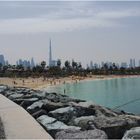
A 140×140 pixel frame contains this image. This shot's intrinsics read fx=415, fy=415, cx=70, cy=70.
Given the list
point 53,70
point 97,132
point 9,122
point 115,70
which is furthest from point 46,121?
point 115,70

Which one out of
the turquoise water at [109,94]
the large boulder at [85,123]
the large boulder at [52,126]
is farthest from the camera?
the turquoise water at [109,94]

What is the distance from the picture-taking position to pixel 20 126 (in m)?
9.34

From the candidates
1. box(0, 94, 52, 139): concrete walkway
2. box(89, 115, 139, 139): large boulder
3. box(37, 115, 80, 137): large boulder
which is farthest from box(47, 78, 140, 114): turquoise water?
box(89, 115, 139, 139): large boulder

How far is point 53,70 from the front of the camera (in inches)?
5064

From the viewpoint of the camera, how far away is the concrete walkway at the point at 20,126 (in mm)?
8242

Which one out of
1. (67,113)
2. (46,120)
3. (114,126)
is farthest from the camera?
(67,113)

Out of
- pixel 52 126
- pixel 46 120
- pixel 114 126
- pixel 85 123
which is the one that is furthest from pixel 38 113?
pixel 114 126

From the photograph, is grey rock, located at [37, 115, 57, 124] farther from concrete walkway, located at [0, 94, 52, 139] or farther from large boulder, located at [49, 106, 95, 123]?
large boulder, located at [49, 106, 95, 123]

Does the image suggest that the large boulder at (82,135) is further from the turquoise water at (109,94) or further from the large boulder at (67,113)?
the turquoise water at (109,94)

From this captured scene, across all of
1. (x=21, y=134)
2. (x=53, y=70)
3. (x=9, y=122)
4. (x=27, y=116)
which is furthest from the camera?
(x=53, y=70)

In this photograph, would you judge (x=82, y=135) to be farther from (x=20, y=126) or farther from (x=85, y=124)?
(x=20, y=126)

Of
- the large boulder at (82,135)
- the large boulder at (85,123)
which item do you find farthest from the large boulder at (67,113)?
the large boulder at (82,135)

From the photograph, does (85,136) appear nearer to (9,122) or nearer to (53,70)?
(9,122)

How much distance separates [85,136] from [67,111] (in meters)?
3.97
